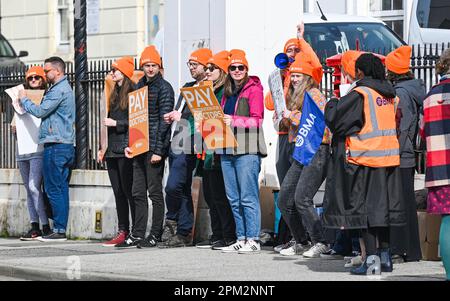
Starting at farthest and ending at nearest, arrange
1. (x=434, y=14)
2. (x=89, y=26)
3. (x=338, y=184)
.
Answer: (x=89, y=26) < (x=434, y=14) < (x=338, y=184)

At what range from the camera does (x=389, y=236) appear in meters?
12.3

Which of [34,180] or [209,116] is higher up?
[209,116]

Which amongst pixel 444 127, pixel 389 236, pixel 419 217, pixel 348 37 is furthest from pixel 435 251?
pixel 348 37

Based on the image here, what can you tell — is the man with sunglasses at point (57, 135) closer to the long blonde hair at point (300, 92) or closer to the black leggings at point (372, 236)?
the long blonde hair at point (300, 92)

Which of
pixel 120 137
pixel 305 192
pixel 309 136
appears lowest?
pixel 305 192

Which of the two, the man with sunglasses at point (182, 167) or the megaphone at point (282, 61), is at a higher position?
the megaphone at point (282, 61)

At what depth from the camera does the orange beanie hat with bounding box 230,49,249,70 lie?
1432 cm

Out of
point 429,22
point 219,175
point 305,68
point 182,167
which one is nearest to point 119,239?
point 182,167

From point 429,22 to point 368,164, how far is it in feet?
33.0

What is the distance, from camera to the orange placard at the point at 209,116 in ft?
46.9

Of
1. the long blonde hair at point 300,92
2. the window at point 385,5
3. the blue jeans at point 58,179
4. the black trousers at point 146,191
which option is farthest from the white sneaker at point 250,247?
the window at point 385,5

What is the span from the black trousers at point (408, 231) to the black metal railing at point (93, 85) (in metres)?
0.93

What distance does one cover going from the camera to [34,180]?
17.2 metres

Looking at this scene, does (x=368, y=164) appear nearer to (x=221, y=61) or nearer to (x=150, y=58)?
(x=221, y=61)
